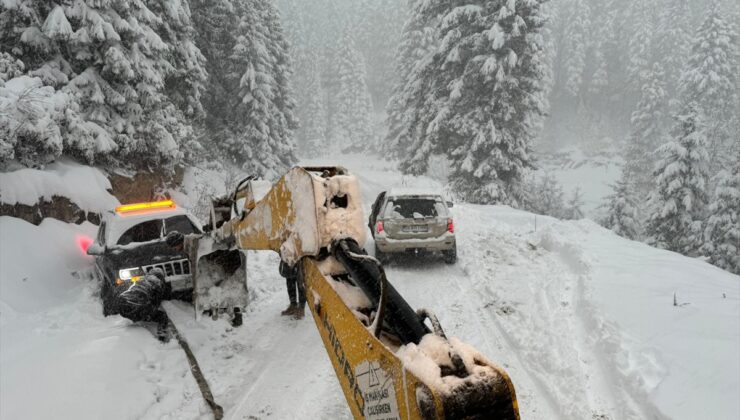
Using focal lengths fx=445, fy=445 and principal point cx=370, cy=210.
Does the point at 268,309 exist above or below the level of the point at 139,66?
below

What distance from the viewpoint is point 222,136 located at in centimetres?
2675

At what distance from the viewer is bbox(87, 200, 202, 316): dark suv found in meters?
6.81

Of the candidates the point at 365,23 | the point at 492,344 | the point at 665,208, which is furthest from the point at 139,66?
the point at 365,23

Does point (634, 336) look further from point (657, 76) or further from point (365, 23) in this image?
point (365, 23)

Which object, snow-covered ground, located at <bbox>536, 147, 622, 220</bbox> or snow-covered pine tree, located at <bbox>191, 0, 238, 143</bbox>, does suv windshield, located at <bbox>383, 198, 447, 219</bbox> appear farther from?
snow-covered ground, located at <bbox>536, 147, 622, 220</bbox>

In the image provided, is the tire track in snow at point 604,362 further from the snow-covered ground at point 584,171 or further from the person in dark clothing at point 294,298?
the snow-covered ground at point 584,171

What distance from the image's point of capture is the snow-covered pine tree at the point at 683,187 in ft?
83.4

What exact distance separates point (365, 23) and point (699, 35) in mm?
55788

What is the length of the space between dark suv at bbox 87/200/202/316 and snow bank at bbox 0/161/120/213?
9.19 ft

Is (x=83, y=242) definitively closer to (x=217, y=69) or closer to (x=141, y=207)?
(x=141, y=207)

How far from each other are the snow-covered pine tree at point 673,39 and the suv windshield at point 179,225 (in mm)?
64312

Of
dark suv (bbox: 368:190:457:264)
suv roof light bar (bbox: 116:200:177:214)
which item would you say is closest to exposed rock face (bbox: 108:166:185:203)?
suv roof light bar (bbox: 116:200:177:214)

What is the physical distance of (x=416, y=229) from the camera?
10.5m

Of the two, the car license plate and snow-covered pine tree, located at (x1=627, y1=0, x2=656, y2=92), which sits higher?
snow-covered pine tree, located at (x1=627, y1=0, x2=656, y2=92)
